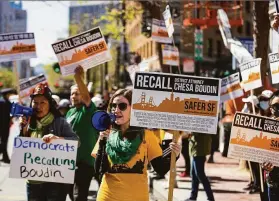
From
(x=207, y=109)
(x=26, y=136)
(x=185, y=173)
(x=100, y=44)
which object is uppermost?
(x=100, y=44)

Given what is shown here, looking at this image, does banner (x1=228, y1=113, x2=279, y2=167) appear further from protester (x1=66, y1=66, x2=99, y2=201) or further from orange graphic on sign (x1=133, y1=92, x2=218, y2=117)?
protester (x1=66, y1=66, x2=99, y2=201)

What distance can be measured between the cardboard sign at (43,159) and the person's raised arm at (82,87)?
1397 millimetres

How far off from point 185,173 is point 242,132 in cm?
688

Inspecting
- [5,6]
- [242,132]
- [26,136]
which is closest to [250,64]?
[242,132]

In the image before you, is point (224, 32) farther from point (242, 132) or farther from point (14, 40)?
point (242, 132)

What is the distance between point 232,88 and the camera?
979 cm

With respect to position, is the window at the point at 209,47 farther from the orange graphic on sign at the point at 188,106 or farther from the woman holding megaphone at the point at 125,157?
the woman holding megaphone at the point at 125,157

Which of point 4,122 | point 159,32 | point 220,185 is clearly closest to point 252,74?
point 220,185

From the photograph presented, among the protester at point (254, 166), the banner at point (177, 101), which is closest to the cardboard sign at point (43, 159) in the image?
the banner at point (177, 101)

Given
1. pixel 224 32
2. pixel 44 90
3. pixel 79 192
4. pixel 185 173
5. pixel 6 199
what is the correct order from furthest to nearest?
pixel 185 173
pixel 224 32
pixel 6 199
pixel 79 192
pixel 44 90

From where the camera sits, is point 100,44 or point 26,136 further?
point 100,44

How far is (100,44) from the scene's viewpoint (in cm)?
747

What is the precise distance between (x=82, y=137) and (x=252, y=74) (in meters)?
2.98

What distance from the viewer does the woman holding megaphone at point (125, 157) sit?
171 inches
